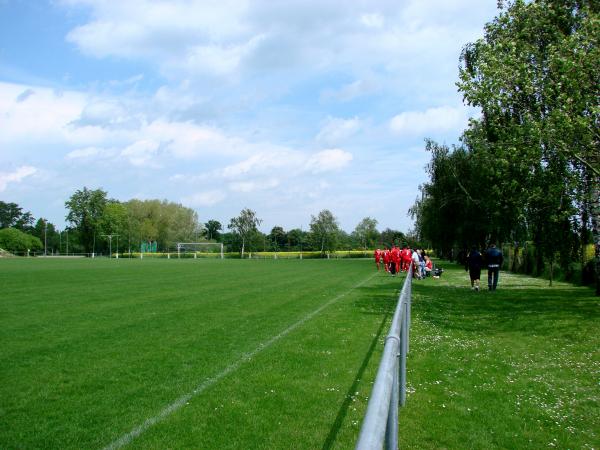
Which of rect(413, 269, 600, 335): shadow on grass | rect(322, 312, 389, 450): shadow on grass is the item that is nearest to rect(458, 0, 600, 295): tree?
rect(413, 269, 600, 335): shadow on grass

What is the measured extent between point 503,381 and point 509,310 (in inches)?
337

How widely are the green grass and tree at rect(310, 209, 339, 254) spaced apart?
92.9 metres

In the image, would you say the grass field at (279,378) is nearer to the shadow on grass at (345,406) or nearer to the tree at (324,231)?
the shadow on grass at (345,406)

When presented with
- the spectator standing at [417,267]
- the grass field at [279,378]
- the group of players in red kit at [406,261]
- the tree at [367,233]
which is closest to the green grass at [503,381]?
the grass field at [279,378]

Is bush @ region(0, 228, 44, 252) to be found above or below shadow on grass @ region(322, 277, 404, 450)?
above

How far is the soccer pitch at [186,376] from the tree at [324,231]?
92.4m

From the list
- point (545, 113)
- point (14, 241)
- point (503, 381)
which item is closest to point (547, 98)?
point (545, 113)

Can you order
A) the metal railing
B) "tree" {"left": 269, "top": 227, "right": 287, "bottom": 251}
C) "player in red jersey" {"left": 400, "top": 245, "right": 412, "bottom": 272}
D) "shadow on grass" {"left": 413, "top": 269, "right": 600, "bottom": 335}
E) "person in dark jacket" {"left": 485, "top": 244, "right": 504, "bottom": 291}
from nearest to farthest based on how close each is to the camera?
the metal railing
"shadow on grass" {"left": 413, "top": 269, "right": 600, "bottom": 335}
"person in dark jacket" {"left": 485, "top": 244, "right": 504, "bottom": 291}
"player in red jersey" {"left": 400, "top": 245, "right": 412, "bottom": 272}
"tree" {"left": 269, "top": 227, "right": 287, "bottom": 251}

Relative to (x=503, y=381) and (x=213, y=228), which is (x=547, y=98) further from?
(x=213, y=228)

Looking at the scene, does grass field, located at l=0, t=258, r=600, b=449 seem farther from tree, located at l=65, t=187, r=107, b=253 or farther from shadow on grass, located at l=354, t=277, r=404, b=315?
tree, located at l=65, t=187, r=107, b=253

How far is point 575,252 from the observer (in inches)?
824

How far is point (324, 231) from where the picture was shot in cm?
10806

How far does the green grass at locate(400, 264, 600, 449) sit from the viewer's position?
206 inches

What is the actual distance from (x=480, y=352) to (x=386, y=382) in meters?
7.39
